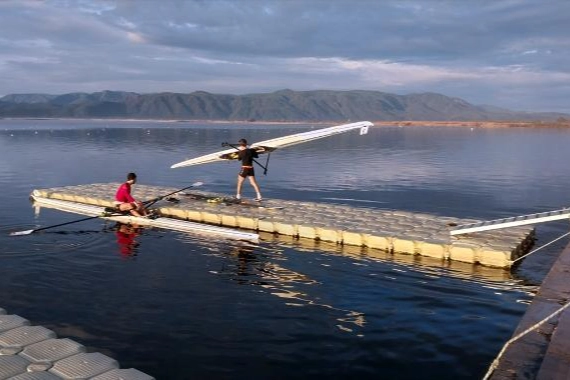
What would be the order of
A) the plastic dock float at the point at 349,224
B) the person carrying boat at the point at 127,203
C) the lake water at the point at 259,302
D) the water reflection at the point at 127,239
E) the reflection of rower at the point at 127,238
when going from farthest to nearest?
1. the person carrying boat at the point at 127,203
2. the reflection of rower at the point at 127,238
3. the water reflection at the point at 127,239
4. the plastic dock float at the point at 349,224
5. the lake water at the point at 259,302

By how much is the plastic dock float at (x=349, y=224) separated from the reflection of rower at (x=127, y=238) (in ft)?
6.67

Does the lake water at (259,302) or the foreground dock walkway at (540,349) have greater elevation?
the foreground dock walkway at (540,349)

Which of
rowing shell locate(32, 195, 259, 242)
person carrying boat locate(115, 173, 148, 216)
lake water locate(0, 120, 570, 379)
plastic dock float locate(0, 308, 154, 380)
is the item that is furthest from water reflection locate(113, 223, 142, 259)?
plastic dock float locate(0, 308, 154, 380)

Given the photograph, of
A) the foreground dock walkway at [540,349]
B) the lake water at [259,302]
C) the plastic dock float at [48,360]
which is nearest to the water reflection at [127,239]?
the lake water at [259,302]

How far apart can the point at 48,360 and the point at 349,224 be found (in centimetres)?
1251

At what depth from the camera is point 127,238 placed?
18.0 metres

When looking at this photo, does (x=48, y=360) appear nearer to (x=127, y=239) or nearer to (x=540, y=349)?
(x=540, y=349)

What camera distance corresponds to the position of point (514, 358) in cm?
834

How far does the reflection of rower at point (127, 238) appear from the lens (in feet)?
53.2

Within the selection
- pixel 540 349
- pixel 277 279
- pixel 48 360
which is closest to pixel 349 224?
pixel 277 279

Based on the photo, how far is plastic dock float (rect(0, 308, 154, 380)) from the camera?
6.72 meters

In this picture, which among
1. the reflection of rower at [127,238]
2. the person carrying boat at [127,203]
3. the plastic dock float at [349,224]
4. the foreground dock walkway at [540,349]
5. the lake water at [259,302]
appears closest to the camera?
the foreground dock walkway at [540,349]

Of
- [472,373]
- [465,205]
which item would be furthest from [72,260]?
[465,205]

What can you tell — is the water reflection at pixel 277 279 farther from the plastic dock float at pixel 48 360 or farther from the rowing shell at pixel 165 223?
the plastic dock float at pixel 48 360
